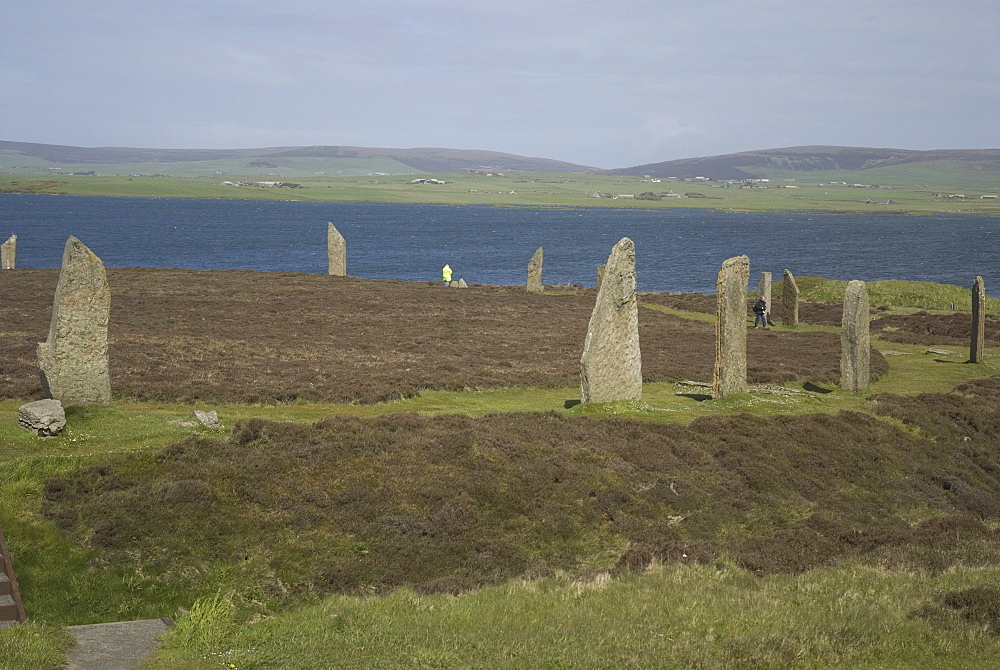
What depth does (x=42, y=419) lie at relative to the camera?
1895 centimetres

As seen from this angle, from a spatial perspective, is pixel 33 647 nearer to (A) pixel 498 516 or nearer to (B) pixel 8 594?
(B) pixel 8 594

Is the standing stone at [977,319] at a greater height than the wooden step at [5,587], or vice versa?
the standing stone at [977,319]

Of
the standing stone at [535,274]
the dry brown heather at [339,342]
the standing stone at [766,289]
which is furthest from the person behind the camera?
the standing stone at [535,274]

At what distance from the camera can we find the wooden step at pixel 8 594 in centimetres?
1174

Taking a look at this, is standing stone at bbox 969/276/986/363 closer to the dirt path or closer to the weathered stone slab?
the weathered stone slab

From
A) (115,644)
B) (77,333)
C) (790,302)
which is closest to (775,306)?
(790,302)

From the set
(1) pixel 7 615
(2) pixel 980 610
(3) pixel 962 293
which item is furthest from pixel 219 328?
(3) pixel 962 293

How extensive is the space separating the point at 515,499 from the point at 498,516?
748mm

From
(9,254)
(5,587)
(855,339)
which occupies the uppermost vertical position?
(9,254)

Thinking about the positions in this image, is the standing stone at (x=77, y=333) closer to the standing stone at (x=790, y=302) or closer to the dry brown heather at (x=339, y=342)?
the dry brown heather at (x=339, y=342)

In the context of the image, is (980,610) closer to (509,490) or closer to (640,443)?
(509,490)

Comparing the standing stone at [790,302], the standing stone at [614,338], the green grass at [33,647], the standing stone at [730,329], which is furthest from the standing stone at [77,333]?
the standing stone at [790,302]

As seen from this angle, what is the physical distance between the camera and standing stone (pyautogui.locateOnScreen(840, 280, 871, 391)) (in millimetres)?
30359

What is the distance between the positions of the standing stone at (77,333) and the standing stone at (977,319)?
31.7 m
